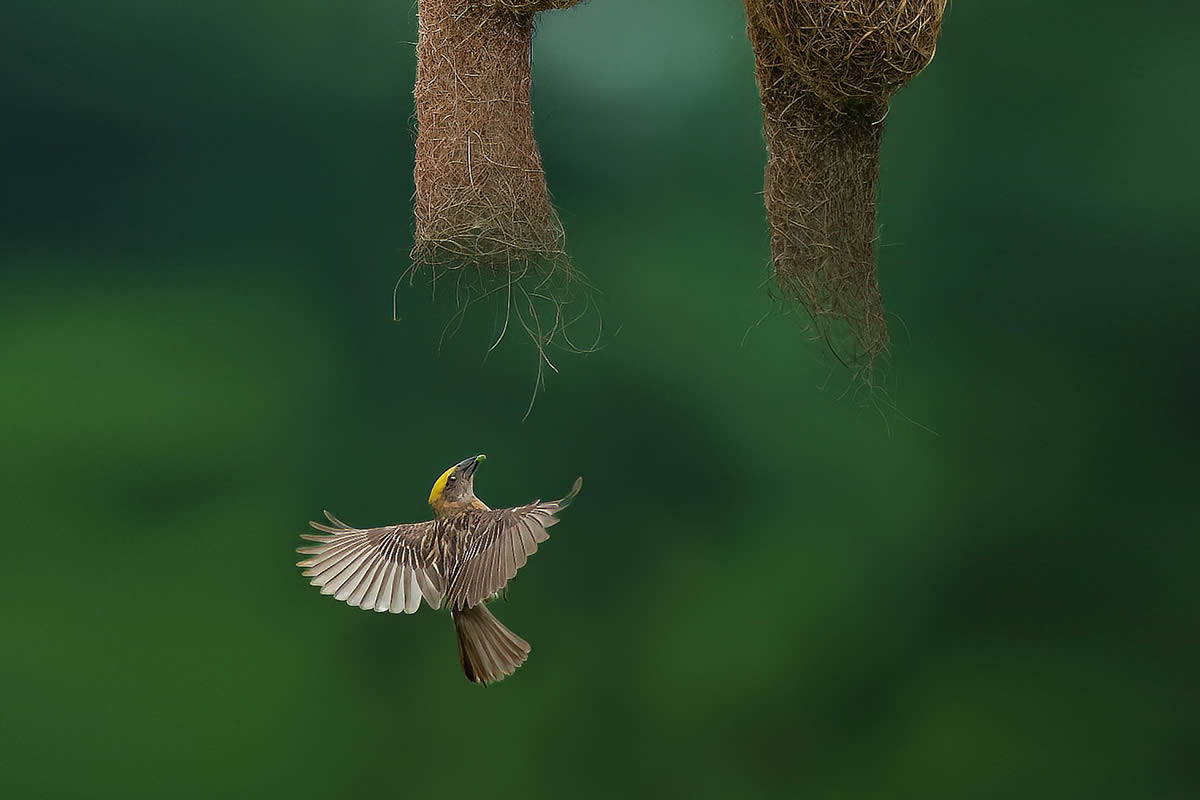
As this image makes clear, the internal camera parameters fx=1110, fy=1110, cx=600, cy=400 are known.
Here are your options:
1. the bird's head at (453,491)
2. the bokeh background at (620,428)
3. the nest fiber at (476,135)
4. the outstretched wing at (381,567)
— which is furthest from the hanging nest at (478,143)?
the bokeh background at (620,428)

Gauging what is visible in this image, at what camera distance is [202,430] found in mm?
2285

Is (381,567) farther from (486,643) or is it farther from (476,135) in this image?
(476,135)

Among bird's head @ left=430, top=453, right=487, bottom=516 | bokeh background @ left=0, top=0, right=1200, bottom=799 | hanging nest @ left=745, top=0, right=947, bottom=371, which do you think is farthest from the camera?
bokeh background @ left=0, top=0, right=1200, bottom=799

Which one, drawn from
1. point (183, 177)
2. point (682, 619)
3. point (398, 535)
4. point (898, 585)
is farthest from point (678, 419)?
point (183, 177)

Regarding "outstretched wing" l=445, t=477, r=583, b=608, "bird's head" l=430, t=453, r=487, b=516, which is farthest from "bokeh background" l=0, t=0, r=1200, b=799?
"outstretched wing" l=445, t=477, r=583, b=608

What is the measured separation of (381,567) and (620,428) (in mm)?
794

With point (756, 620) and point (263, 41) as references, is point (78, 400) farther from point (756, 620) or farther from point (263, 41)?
point (756, 620)

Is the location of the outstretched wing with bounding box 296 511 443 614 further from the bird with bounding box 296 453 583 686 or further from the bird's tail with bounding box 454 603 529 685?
the bird's tail with bounding box 454 603 529 685

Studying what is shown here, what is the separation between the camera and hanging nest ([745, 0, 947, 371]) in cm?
150

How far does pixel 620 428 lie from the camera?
2383mm

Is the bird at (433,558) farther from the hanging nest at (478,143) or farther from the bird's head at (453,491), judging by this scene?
the hanging nest at (478,143)

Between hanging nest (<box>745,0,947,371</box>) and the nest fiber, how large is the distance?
37 cm

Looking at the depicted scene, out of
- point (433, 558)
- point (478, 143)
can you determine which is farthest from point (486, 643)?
point (478, 143)

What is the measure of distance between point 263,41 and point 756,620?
63.6 inches
